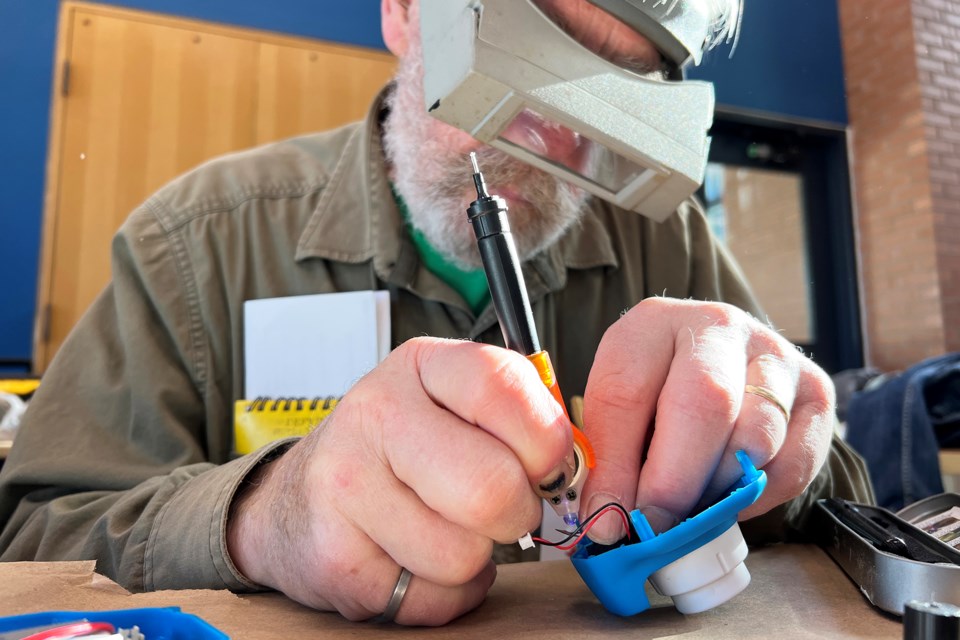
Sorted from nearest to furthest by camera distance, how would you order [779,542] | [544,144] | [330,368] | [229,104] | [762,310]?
[544,144], [779,542], [330,368], [762,310], [229,104]

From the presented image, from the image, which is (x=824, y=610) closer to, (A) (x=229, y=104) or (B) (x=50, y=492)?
(B) (x=50, y=492)

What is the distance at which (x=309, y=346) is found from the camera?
0.85 meters

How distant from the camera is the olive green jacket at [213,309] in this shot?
61 centimetres

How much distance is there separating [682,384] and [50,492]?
0.61 meters

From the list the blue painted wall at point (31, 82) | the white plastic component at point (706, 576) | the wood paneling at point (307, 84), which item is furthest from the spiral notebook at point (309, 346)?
the wood paneling at point (307, 84)

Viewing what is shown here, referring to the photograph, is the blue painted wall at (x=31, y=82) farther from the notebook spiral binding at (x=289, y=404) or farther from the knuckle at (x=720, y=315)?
the knuckle at (x=720, y=315)

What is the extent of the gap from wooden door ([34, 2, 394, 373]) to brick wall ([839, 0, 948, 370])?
5.40 ft

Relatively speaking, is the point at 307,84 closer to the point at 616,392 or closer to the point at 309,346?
the point at 309,346

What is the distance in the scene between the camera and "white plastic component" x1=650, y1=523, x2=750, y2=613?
40 cm

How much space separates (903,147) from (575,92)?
0.30 meters

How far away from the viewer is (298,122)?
7.86 feet

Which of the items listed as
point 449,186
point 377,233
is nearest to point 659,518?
point 449,186

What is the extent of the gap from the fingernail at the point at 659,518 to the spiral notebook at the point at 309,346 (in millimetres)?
452

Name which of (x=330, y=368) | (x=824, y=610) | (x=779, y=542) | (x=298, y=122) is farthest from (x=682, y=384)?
(x=298, y=122)
